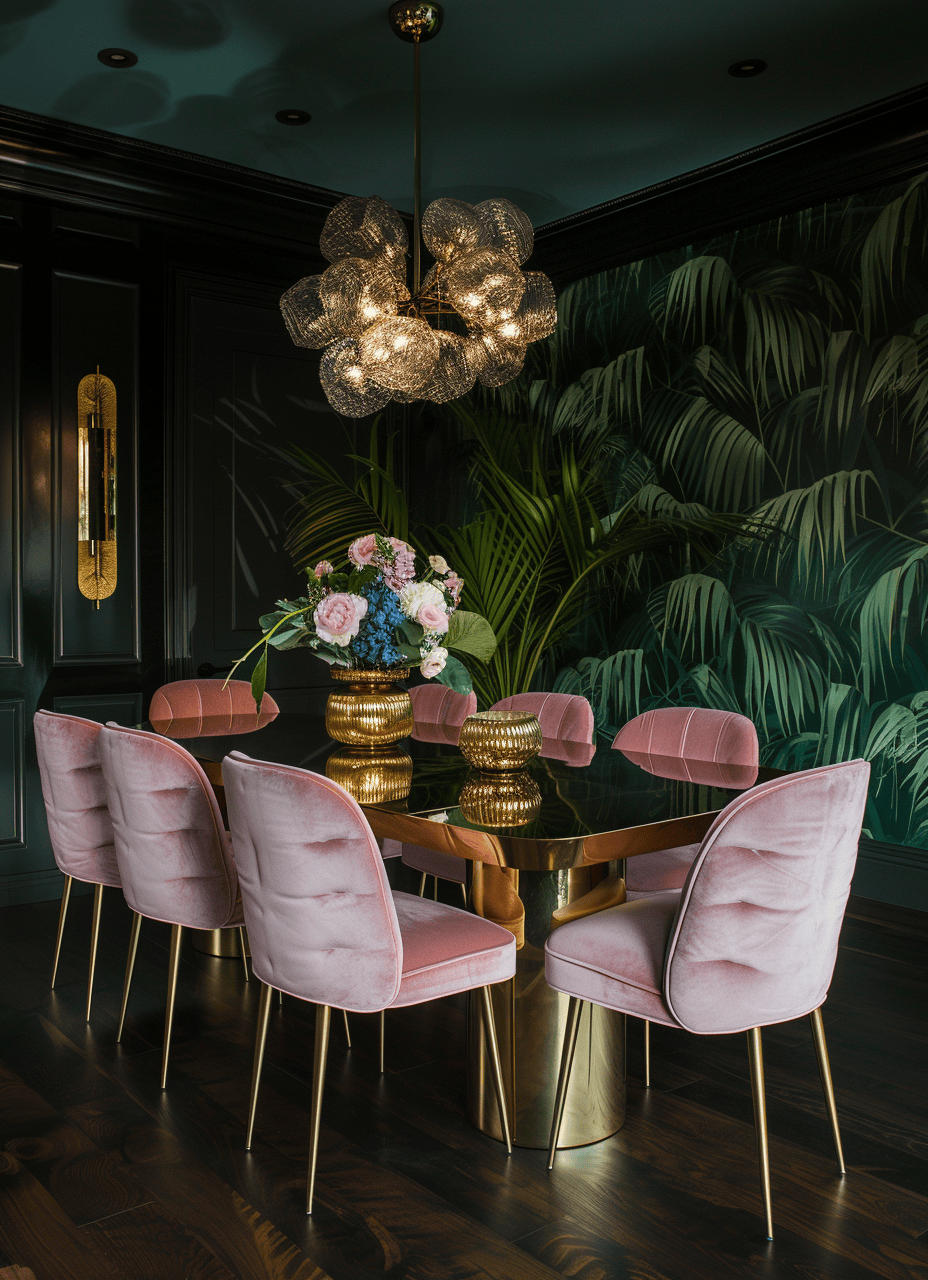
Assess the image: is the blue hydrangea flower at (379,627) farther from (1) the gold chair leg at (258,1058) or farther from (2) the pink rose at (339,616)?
(1) the gold chair leg at (258,1058)

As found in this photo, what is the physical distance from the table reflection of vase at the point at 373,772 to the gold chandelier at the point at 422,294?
3.41 ft

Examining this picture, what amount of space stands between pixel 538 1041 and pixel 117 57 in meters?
3.27

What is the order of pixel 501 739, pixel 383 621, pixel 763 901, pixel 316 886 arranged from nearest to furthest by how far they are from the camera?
pixel 763 901 < pixel 316 886 < pixel 501 739 < pixel 383 621

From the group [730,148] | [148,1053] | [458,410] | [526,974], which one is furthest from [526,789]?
[730,148]

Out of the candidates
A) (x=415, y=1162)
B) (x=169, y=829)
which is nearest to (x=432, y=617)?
(x=169, y=829)

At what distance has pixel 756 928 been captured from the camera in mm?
1832

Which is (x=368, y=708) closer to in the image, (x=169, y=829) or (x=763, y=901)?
(x=169, y=829)

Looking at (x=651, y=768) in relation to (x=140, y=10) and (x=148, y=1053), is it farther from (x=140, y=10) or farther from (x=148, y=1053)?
(x=140, y=10)

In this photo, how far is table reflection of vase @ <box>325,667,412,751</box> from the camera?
9.02ft

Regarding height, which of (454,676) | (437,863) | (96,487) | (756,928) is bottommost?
(437,863)

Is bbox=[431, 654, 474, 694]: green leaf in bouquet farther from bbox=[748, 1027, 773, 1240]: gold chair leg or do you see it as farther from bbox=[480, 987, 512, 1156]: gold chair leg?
bbox=[748, 1027, 773, 1240]: gold chair leg

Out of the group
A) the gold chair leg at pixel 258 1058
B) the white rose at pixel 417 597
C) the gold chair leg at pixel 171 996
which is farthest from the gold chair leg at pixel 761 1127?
the gold chair leg at pixel 171 996

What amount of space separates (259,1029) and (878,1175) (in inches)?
50.3

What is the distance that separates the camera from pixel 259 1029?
2223 mm
